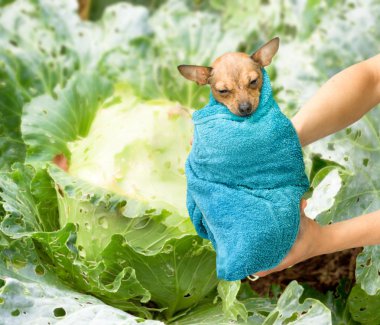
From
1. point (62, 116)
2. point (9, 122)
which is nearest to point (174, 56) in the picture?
point (62, 116)

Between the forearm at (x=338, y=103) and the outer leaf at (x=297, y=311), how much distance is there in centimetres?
36

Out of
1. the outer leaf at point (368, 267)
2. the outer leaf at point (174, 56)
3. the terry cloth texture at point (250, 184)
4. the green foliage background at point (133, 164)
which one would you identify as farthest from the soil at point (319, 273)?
the terry cloth texture at point (250, 184)

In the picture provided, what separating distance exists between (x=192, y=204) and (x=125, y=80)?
85 centimetres

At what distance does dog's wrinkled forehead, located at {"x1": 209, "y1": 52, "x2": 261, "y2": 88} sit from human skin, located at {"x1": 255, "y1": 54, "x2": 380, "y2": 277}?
0.15m

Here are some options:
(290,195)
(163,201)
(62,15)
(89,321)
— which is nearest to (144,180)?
(163,201)

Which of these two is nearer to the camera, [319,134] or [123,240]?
[319,134]

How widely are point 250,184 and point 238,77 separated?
154 millimetres

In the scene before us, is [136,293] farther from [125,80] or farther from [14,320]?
[125,80]

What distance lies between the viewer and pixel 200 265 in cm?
148

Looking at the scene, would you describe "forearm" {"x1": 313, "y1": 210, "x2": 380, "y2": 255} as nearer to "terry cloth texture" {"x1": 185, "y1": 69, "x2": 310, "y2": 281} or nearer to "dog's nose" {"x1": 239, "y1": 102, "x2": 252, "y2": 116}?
"terry cloth texture" {"x1": 185, "y1": 69, "x2": 310, "y2": 281}

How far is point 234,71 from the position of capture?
0.98 metres

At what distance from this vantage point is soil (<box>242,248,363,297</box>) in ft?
6.37

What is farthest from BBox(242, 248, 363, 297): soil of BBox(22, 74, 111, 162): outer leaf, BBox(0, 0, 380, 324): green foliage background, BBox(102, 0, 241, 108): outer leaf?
BBox(22, 74, 111, 162): outer leaf

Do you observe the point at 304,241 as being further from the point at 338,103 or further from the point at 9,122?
the point at 9,122
